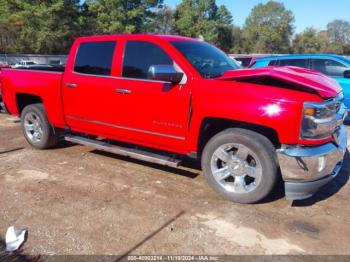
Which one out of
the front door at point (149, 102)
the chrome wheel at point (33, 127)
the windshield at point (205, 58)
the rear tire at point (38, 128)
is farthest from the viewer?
the chrome wheel at point (33, 127)

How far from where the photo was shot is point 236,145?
3.99 metres

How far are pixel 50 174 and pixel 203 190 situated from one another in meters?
2.20

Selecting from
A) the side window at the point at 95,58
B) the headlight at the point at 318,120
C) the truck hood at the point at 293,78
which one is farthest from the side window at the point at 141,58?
the headlight at the point at 318,120

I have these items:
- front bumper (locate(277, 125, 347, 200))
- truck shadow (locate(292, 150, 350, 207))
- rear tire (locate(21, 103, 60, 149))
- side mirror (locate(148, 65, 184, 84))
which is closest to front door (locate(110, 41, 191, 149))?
side mirror (locate(148, 65, 184, 84))

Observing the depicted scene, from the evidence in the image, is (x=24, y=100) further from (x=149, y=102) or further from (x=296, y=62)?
(x=296, y=62)

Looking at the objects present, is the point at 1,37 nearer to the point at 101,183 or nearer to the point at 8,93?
the point at 8,93

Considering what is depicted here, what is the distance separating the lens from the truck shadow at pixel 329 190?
13.6 ft

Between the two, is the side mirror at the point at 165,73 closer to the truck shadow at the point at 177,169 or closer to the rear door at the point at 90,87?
the rear door at the point at 90,87

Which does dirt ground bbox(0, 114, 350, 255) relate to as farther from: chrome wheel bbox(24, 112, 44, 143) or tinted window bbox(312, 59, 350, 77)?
tinted window bbox(312, 59, 350, 77)

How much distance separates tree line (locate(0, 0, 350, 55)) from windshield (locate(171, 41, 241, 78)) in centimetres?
4132

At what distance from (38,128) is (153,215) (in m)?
3.31

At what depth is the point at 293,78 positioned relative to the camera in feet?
12.5

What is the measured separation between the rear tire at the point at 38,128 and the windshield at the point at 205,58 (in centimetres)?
274

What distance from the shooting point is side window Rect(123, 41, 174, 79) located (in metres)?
4.59
